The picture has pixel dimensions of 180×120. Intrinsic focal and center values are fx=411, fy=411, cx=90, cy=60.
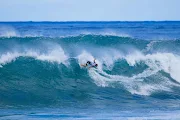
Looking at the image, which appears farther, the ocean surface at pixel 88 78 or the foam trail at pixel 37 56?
the foam trail at pixel 37 56

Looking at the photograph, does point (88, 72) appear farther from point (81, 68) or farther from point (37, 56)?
point (37, 56)

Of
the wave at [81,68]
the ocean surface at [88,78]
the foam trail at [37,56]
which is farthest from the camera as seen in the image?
the foam trail at [37,56]

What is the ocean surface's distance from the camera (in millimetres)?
12141

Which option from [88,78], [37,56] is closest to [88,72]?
[88,78]

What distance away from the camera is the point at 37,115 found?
11.1 meters

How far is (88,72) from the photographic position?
17.3m

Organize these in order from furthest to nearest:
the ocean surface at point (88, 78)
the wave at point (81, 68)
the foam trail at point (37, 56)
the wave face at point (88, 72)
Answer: the foam trail at point (37, 56) < the wave at point (81, 68) < the wave face at point (88, 72) < the ocean surface at point (88, 78)

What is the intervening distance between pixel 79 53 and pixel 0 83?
5.59 m

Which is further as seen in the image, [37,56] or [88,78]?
[37,56]

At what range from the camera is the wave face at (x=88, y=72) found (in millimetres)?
14273

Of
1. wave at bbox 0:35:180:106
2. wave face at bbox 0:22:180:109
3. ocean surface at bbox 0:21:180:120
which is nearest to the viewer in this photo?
ocean surface at bbox 0:21:180:120

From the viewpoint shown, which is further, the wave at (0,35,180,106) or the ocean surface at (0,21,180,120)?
the wave at (0,35,180,106)

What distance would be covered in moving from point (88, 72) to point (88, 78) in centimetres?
50

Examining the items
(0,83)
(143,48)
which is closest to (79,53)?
(143,48)
